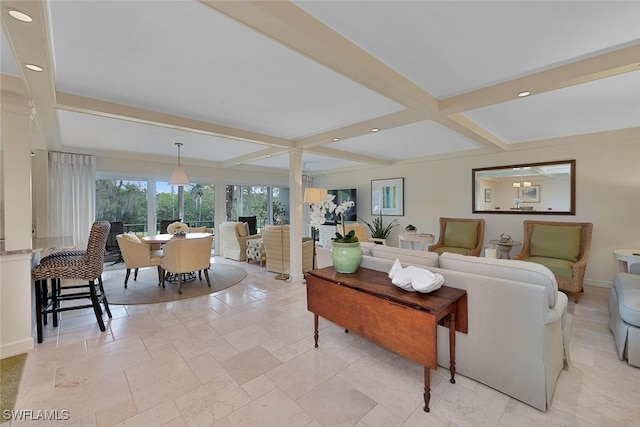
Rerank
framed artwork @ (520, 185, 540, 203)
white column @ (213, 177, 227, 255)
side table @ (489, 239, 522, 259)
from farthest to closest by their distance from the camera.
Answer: white column @ (213, 177, 227, 255) < framed artwork @ (520, 185, 540, 203) < side table @ (489, 239, 522, 259)

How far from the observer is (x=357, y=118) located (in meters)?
3.32

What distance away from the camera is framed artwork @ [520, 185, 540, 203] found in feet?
14.6

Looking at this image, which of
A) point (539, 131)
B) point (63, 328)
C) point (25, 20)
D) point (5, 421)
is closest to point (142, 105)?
point (25, 20)

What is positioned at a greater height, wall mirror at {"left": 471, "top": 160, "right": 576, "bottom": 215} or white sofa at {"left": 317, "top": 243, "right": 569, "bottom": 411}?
wall mirror at {"left": 471, "top": 160, "right": 576, "bottom": 215}

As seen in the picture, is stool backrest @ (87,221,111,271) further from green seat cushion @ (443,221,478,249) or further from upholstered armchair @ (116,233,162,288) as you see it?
green seat cushion @ (443,221,478,249)

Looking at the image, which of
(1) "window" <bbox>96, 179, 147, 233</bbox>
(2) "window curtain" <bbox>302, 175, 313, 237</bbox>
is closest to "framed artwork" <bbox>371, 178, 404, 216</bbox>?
(2) "window curtain" <bbox>302, 175, 313, 237</bbox>

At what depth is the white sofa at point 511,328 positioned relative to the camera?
5.29 ft

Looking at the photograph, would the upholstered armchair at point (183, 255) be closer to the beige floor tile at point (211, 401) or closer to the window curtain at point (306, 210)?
the beige floor tile at point (211, 401)

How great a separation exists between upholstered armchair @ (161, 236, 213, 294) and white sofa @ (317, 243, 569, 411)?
3213mm

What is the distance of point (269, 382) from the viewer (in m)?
1.94

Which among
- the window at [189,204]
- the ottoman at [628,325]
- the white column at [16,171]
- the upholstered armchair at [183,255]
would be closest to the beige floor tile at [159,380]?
the white column at [16,171]

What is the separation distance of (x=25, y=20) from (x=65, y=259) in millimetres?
2328

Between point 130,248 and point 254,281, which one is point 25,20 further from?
point 254,281

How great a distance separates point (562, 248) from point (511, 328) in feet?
10.2
